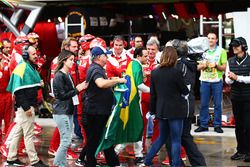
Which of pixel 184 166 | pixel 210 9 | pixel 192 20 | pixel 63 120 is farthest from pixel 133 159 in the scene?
pixel 192 20

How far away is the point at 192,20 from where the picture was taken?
17.8 meters

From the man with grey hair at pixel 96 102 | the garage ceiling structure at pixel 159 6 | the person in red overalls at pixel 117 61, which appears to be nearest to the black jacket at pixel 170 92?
the man with grey hair at pixel 96 102

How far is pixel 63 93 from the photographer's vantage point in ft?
28.0

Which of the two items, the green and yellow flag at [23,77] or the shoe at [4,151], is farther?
Answer: the shoe at [4,151]

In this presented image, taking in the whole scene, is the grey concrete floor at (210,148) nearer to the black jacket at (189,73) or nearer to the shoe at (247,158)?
the shoe at (247,158)

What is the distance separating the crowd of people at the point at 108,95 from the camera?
8305 mm

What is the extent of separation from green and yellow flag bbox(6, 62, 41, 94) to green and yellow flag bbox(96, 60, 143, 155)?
123cm

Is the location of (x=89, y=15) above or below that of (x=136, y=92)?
above

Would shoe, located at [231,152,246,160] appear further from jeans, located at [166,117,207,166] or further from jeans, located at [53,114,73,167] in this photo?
jeans, located at [53,114,73,167]

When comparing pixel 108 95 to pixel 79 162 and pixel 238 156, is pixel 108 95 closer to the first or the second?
pixel 79 162

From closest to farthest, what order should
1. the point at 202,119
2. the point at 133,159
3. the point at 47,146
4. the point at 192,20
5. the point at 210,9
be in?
the point at 133,159
the point at 47,146
the point at 202,119
the point at 210,9
the point at 192,20

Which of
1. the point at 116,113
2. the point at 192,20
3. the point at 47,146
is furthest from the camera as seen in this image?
the point at 192,20

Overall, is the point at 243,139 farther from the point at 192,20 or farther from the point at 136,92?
the point at 192,20

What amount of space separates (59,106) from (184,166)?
208 cm
